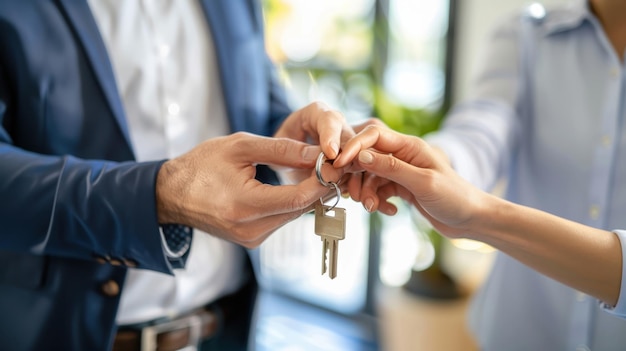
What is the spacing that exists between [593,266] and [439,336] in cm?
157

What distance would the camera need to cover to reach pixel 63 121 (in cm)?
110

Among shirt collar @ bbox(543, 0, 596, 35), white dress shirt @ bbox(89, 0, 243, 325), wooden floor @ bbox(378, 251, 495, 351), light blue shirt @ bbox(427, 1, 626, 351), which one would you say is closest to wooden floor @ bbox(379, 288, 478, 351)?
wooden floor @ bbox(378, 251, 495, 351)

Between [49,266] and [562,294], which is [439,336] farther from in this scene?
[49,266]

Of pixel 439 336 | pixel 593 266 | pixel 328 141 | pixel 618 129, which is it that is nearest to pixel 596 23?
pixel 618 129

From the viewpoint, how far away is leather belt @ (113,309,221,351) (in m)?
1.21

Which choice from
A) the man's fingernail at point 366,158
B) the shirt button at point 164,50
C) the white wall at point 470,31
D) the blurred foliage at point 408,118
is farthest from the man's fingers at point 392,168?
the white wall at point 470,31

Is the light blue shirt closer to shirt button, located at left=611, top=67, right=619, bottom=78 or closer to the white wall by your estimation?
shirt button, located at left=611, top=67, right=619, bottom=78

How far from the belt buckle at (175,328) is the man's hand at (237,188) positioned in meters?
0.39

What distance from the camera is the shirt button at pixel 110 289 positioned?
1.13 m

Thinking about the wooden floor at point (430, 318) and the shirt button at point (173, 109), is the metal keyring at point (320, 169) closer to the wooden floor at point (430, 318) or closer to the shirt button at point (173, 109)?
the shirt button at point (173, 109)

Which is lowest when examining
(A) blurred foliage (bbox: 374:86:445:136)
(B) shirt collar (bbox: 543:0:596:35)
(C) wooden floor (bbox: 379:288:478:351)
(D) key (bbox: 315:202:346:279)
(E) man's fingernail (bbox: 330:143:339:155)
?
(C) wooden floor (bbox: 379:288:478:351)

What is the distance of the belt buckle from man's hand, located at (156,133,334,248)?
1.28ft

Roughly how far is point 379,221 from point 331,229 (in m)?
1.83

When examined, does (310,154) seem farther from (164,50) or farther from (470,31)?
(470,31)
